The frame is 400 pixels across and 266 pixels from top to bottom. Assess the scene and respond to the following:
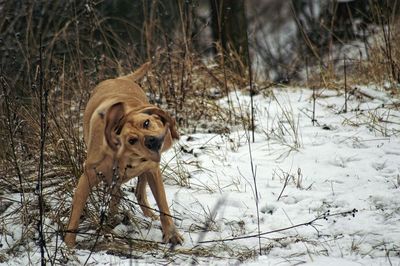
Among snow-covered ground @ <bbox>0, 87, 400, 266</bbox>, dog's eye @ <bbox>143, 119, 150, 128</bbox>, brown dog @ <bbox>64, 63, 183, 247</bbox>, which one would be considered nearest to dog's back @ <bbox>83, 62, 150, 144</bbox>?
brown dog @ <bbox>64, 63, 183, 247</bbox>

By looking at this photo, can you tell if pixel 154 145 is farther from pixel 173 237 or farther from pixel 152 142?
pixel 173 237

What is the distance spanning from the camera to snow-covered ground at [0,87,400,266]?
13.4 feet

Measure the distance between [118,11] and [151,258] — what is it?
9256mm

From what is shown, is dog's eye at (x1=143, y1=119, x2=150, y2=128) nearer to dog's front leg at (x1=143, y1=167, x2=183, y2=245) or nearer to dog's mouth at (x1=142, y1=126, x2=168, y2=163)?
dog's mouth at (x1=142, y1=126, x2=168, y2=163)

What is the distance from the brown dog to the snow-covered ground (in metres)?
0.30

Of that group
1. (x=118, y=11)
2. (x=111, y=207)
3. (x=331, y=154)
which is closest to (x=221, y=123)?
(x=331, y=154)

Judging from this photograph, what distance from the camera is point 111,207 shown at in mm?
4543

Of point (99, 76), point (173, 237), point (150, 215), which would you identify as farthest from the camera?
point (99, 76)

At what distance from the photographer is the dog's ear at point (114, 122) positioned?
3.72 metres

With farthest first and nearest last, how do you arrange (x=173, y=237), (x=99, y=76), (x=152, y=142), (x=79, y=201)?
(x=99, y=76)
(x=173, y=237)
(x=79, y=201)
(x=152, y=142)

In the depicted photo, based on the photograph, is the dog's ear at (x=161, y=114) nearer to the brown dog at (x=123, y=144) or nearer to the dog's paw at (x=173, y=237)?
the brown dog at (x=123, y=144)

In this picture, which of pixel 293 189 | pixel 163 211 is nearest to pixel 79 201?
pixel 163 211

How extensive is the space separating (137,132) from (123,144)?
142mm

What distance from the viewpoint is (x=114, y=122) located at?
373 centimetres
